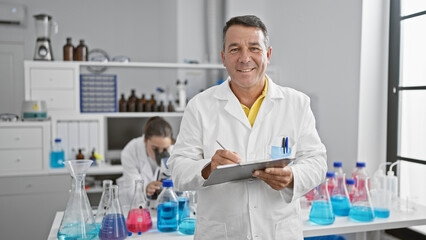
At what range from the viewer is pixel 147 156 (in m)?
2.71

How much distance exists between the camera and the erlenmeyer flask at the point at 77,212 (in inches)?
60.0

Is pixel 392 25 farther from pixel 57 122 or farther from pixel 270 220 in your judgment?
pixel 57 122

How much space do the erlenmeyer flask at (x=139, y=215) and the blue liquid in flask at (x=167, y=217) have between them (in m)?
0.06

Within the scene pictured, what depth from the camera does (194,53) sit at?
426 centimetres

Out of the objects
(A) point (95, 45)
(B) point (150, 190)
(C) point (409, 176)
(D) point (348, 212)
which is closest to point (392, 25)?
(C) point (409, 176)

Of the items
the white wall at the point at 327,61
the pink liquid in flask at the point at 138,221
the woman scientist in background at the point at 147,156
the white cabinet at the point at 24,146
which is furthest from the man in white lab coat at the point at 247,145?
the white cabinet at the point at 24,146

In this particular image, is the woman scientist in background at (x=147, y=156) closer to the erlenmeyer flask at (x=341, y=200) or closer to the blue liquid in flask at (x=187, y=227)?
the blue liquid in flask at (x=187, y=227)

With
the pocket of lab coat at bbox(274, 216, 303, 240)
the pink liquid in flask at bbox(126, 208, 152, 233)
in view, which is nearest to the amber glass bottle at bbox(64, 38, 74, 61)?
the pink liquid in flask at bbox(126, 208, 152, 233)

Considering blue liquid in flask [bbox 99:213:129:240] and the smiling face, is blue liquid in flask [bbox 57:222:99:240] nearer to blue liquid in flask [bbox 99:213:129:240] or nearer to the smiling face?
blue liquid in flask [bbox 99:213:129:240]

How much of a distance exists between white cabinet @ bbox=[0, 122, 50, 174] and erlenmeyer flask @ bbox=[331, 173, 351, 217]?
235 centimetres

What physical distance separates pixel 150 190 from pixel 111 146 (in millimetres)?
1656

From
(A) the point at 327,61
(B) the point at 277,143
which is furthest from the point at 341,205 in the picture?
(A) the point at 327,61

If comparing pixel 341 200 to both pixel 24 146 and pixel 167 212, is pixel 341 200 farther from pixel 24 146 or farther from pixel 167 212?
pixel 24 146

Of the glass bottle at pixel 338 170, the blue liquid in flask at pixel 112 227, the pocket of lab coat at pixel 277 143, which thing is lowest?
the blue liquid in flask at pixel 112 227
